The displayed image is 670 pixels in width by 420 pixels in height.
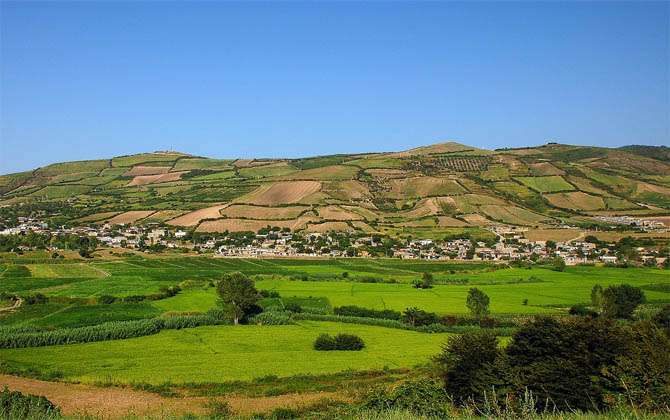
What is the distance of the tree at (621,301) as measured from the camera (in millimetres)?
46344

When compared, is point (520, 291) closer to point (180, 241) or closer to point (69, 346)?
point (69, 346)

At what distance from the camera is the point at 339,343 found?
36.5 metres

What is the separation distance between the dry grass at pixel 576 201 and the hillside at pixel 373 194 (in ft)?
0.89

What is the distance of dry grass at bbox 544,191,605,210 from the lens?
135600 mm

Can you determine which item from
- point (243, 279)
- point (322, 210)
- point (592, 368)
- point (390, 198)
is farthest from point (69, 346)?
point (390, 198)

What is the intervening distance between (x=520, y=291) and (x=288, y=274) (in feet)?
99.1

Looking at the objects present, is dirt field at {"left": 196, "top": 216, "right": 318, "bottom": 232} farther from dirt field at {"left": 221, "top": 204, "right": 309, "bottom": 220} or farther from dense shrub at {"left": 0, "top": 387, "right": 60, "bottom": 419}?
dense shrub at {"left": 0, "top": 387, "right": 60, "bottom": 419}

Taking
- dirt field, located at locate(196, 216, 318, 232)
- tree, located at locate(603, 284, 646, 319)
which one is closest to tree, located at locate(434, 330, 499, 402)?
tree, located at locate(603, 284, 646, 319)

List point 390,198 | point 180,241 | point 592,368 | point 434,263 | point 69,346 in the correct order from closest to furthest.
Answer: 1. point 592,368
2. point 69,346
3. point 434,263
4. point 180,241
5. point 390,198

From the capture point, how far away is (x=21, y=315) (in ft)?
142

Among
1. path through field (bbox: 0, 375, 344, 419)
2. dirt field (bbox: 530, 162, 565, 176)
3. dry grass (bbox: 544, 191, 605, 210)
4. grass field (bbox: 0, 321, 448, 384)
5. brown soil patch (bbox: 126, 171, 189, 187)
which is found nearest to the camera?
path through field (bbox: 0, 375, 344, 419)

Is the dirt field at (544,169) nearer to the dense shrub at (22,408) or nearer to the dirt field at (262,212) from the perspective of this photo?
the dirt field at (262,212)

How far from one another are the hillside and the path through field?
87.1 m

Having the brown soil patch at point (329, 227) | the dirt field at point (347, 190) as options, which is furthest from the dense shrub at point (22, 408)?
the dirt field at point (347, 190)
